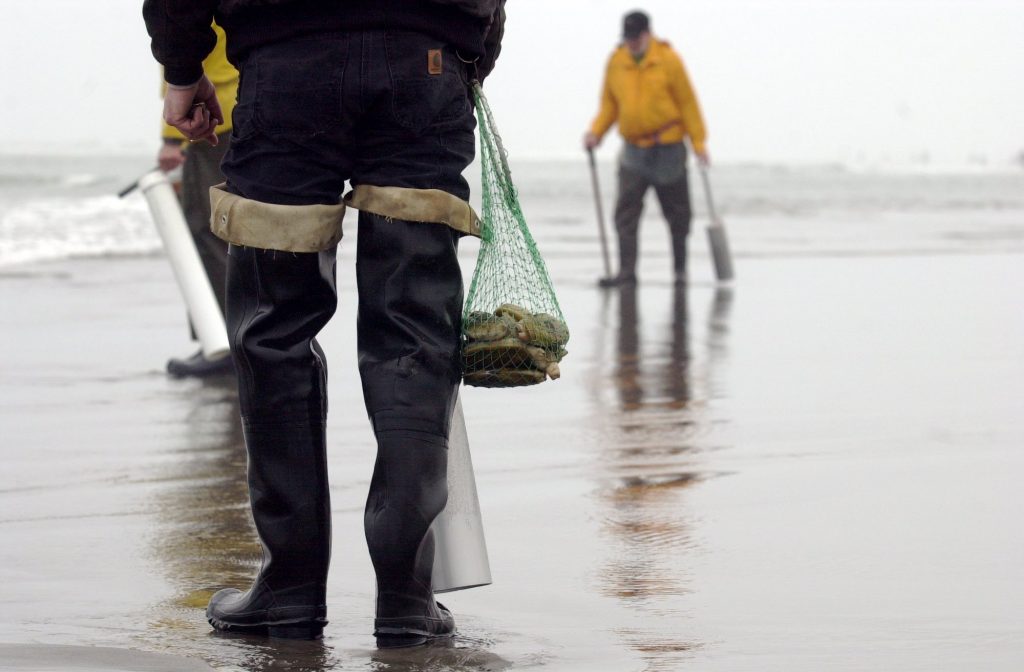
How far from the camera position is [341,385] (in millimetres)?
6344

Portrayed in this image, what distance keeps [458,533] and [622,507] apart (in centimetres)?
112

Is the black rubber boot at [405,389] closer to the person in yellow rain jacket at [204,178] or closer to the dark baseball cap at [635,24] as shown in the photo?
the person in yellow rain jacket at [204,178]

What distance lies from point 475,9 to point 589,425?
276 centimetres

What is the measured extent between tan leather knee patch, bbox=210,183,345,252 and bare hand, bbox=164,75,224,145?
0.23m

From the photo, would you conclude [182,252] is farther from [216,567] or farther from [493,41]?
[493,41]

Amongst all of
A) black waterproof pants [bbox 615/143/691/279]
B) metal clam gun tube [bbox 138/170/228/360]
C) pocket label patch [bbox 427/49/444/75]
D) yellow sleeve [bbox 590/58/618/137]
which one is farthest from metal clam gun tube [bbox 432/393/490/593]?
yellow sleeve [bbox 590/58/618/137]

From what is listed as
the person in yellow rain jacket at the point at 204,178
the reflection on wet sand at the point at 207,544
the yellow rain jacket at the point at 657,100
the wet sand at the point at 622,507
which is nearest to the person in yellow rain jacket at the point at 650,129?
the yellow rain jacket at the point at 657,100

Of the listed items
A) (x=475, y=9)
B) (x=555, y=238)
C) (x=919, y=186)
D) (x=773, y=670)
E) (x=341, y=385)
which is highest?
(x=475, y=9)

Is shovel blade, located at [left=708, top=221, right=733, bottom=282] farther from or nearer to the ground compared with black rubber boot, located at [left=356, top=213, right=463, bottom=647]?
nearer to the ground

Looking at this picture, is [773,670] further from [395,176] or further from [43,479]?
[43,479]

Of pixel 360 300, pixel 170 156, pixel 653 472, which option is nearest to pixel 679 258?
pixel 170 156

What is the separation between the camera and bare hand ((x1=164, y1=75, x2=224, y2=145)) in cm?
284

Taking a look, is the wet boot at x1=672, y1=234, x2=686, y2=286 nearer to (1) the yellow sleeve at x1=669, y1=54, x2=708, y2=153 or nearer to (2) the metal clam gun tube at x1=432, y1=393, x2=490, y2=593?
(1) the yellow sleeve at x1=669, y1=54, x2=708, y2=153

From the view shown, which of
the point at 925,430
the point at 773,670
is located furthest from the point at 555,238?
the point at 773,670
